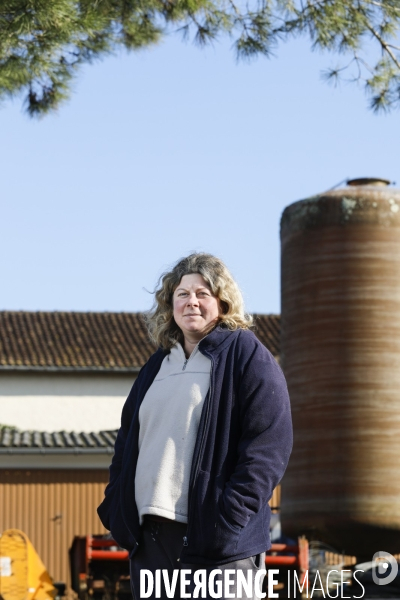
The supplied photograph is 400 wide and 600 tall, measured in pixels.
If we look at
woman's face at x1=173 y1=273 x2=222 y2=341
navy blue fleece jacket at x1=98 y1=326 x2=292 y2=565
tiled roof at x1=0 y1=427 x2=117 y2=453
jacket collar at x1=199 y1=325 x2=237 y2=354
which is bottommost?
navy blue fleece jacket at x1=98 y1=326 x2=292 y2=565

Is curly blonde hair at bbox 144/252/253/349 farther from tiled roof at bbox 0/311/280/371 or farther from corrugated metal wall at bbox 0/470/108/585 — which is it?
tiled roof at bbox 0/311/280/371

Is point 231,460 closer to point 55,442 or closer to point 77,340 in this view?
point 55,442

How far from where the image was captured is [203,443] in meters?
2.94

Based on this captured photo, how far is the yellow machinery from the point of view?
1303 cm

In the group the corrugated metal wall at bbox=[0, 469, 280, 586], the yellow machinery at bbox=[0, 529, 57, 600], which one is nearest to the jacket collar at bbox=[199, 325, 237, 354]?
the yellow machinery at bbox=[0, 529, 57, 600]

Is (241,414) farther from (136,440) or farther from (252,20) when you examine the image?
(252,20)

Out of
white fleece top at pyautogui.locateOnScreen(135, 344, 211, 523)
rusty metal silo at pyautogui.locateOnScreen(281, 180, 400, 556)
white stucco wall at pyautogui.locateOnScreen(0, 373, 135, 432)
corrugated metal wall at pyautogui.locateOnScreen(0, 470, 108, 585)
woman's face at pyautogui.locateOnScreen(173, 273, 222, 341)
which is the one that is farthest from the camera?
white stucco wall at pyautogui.locateOnScreen(0, 373, 135, 432)

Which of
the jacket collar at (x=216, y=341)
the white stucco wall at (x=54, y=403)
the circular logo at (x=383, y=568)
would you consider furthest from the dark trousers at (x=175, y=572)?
the white stucco wall at (x=54, y=403)

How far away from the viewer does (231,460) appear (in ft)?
9.72

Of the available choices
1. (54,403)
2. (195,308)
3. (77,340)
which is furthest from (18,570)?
(77,340)

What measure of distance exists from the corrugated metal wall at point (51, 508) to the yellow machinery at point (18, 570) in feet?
21.1

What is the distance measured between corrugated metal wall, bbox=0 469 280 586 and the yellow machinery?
6440 mm

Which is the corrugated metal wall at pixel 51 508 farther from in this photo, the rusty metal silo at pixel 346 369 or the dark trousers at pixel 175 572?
the dark trousers at pixel 175 572

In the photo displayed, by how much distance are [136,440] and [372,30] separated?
20.2 feet
